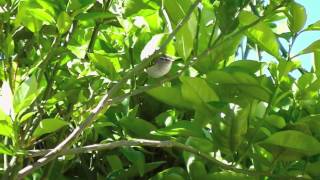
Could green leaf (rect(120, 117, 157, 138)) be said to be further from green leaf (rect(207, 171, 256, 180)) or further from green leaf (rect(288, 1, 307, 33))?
green leaf (rect(288, 1, 307, 33))

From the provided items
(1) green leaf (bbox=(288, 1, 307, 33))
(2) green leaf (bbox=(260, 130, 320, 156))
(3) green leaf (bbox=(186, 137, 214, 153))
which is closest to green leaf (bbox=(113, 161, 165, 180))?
(3) green leaf (bbox=(186, 137, 214, 153))

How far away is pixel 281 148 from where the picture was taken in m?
1.01

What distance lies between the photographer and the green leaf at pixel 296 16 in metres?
1.02

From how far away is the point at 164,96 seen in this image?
1118mm

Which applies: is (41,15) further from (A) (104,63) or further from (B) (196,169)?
(B) (196,169)

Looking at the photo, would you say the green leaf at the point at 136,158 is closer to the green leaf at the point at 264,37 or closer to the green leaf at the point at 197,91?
the green leaf at the point at 197,91

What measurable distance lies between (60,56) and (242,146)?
356 mm

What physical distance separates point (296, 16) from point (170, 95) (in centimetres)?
27

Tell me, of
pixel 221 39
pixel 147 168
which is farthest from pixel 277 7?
pixel 147 168

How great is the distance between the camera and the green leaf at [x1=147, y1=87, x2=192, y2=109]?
1112 mm

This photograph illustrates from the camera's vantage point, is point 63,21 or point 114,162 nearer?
point 63,21

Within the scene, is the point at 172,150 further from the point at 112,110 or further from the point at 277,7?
the point at 277,7

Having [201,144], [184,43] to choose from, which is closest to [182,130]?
[201,144]

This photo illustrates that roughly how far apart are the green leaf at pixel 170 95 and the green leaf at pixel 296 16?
9.2 inches
